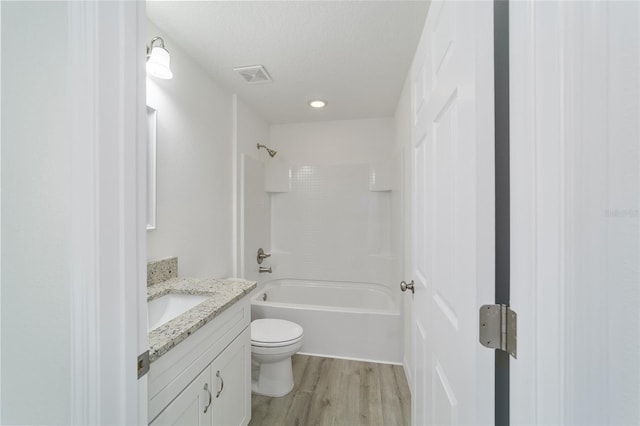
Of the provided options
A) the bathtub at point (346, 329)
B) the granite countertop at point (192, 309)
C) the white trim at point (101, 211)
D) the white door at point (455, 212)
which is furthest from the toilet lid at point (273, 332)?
the white trim at point (101, 211)

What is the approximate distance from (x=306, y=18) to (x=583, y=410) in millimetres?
1762

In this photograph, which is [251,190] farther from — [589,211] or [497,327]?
[589,211]

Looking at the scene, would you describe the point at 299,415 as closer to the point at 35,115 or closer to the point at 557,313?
the point at 557,313

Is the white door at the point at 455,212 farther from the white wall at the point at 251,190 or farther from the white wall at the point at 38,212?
the white wall at the point at 251,190

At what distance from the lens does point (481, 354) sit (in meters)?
0.54

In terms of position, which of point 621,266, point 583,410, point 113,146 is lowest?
point 583,410

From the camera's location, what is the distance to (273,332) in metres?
Result: 1.87

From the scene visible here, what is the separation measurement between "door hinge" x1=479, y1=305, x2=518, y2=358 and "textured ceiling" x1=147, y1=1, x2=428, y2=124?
1.47 meters

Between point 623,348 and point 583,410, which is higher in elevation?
point 623,348

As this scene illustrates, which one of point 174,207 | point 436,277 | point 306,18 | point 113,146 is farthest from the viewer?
point 174,207

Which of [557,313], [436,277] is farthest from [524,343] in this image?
[436,277]

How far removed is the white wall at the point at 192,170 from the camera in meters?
1.54

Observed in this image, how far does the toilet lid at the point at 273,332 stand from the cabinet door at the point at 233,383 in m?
0.30

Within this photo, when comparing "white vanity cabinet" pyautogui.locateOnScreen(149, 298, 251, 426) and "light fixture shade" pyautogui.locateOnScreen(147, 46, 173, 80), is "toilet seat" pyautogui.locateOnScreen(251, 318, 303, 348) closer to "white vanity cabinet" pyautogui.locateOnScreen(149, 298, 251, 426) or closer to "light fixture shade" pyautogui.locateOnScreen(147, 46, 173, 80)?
"white vanity cabinet" pyautogui.locateOnScreen(149, 298, 251, 426)
